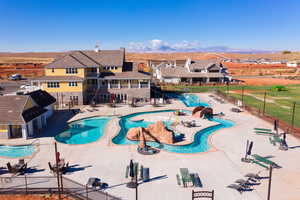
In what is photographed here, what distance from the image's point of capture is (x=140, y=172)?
18.0m

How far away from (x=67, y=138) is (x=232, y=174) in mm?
18924

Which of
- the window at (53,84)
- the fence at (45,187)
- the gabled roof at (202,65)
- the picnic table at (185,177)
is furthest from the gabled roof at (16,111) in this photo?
the gabled roof at (202,65)

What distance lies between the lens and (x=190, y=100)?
48.2m

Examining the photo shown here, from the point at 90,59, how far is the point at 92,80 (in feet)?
16.5

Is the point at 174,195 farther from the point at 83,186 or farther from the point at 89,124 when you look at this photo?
the point at 89,124

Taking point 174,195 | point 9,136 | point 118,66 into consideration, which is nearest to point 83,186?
point 174,195

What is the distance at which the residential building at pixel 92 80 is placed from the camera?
40.1 meters

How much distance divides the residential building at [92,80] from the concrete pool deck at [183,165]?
15953 millimetres

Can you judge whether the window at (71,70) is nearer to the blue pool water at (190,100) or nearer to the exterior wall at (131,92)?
the exterior wall at (131,92)


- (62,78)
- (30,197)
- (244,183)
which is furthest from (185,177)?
(62,78)

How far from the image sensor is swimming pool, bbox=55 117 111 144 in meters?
26.5

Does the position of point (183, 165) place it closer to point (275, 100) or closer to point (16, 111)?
point (16, 111)

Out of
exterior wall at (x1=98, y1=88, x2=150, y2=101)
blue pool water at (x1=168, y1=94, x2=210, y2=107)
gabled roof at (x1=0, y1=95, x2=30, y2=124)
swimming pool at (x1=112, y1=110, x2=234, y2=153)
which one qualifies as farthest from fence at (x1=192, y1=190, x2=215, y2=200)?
exterior wall at (x1=98, y1=88, x2=150, y2=101)

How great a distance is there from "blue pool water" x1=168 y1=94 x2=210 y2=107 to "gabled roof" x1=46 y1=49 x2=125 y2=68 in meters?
15.1
